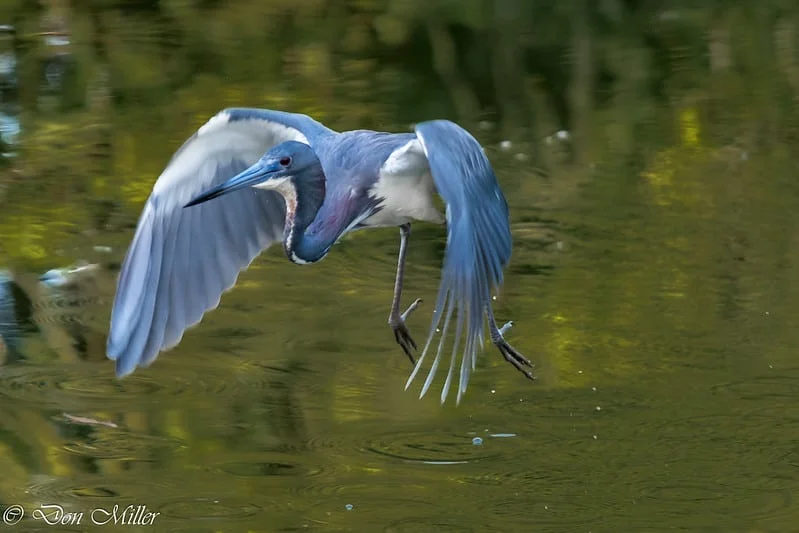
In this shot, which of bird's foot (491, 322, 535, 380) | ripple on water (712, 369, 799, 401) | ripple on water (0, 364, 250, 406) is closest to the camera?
bird's foot (491, 322, 535, 380)

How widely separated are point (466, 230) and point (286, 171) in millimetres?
1019

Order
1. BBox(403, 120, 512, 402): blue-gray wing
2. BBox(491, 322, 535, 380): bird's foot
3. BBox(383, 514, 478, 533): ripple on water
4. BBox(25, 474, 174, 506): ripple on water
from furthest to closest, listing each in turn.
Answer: BBox(491, 322, 535, 380): bird's foot → BBox(25, 474, 174, 506): ripple on water → BBox(383, 514, 478, 533): ripple on water → BBox(403, 120, 512, 402): blue-gray wing

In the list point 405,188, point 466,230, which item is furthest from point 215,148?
point 466,230

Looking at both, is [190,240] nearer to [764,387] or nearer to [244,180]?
[244,180]

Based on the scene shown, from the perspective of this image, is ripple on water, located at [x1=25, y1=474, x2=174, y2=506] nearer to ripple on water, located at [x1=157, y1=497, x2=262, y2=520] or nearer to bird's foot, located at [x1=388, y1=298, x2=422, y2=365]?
ripple on water, located at [x1=157, y1=497, x2=262, y2=520]

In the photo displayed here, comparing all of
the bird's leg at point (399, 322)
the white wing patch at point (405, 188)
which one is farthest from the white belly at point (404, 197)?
the bird's leg at point (399, 322)

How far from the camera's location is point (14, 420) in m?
5.67

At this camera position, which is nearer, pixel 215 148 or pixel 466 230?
pixel 466 230

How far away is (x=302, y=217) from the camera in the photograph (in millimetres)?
5680

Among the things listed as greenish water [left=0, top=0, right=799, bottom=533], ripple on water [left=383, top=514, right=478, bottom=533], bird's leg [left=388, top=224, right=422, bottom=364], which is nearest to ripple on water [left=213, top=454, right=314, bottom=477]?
greenish water [left=0, top=0, right=799, bottom=533]

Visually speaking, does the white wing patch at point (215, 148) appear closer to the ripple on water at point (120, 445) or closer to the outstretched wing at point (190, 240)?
the outstretched wing at point (190, 240)

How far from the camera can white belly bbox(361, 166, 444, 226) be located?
557 cm

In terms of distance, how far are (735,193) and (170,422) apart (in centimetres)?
359

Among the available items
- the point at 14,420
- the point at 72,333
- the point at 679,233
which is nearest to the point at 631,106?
the point at 679,233
